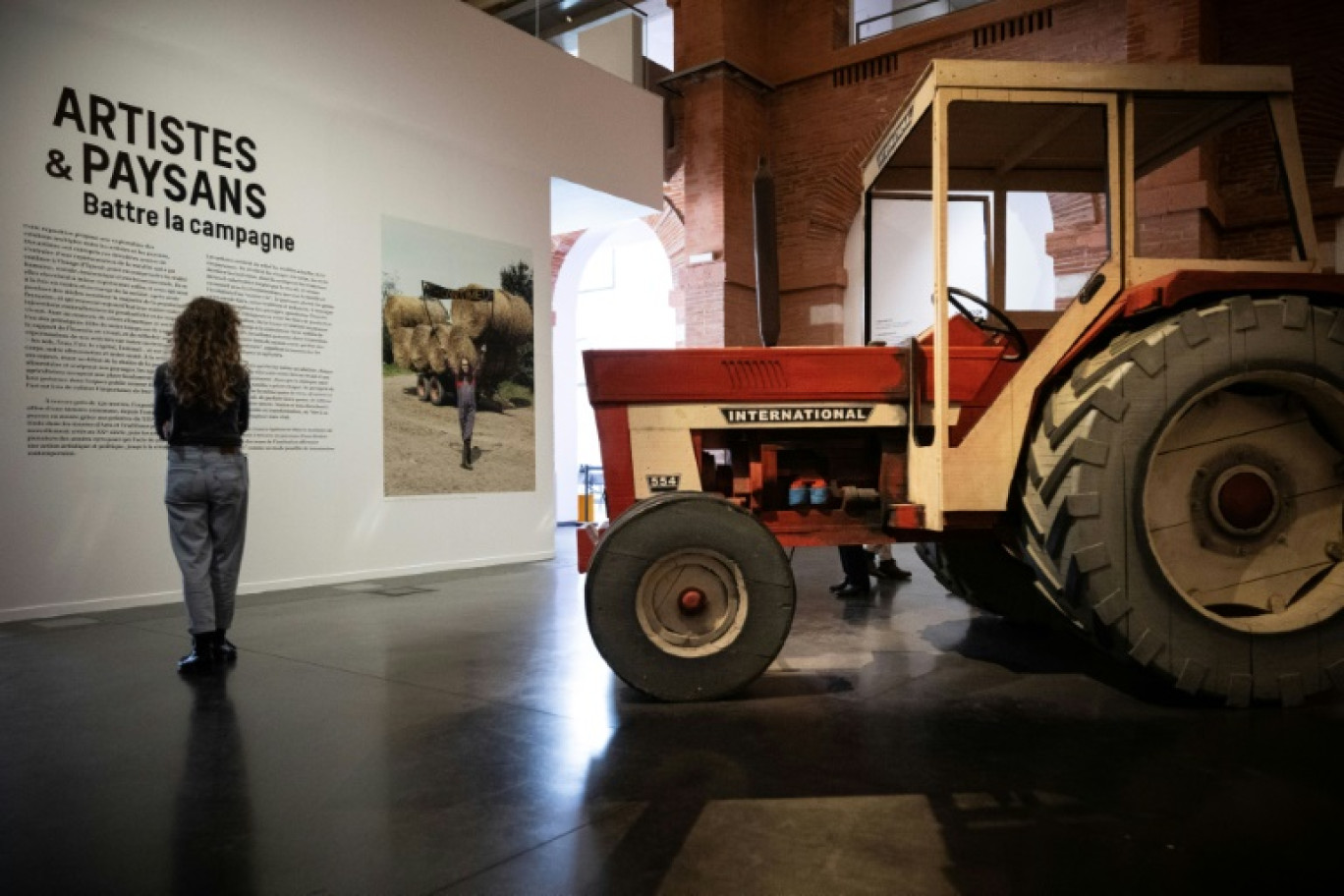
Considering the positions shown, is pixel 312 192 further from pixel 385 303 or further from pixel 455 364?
pixel 455 364

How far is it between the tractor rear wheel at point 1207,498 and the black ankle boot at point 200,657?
344 cm

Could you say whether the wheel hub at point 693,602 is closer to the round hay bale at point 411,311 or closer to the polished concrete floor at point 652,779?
the polished concrete floor at point 652,779

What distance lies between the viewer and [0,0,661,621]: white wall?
17.9 ft

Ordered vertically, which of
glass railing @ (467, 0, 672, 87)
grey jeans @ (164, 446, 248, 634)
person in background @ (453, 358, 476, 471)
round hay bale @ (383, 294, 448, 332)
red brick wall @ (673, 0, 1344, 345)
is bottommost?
grey jeans @ (164, 446, 248, 634)

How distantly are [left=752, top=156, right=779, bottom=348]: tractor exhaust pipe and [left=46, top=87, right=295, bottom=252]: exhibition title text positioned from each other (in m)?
4.64

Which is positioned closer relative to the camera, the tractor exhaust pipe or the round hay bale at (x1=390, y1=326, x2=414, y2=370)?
the tractor exhaust pipe

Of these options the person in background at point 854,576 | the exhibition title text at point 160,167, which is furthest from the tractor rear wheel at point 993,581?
the exhibition title text at point 160,167

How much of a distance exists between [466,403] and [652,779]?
234 inches

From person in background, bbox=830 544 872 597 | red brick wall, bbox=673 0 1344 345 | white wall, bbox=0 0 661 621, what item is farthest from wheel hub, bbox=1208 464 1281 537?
red brick wall, bbox=673 0 1344 345

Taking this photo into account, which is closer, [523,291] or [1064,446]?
[1064,446]

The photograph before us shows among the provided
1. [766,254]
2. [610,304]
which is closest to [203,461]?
[766,254]

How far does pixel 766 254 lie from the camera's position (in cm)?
318

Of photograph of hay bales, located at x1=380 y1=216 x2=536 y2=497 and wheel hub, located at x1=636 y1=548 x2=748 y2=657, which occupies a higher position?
photograph of hay bales, located at x1=380 y1=216 x2=536 y2=497

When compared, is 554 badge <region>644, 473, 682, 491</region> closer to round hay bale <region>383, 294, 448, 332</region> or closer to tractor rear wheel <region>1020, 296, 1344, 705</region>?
tractor rear wheel <region>1020, 296, 1344, 705</region>
